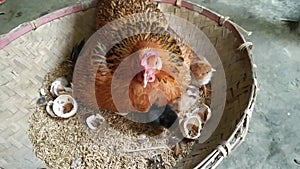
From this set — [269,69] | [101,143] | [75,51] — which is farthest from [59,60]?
[269,69]

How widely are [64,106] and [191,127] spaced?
15.2 inches

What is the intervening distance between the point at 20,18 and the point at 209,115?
93cm

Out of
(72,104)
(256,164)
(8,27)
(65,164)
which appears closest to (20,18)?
(8,27)

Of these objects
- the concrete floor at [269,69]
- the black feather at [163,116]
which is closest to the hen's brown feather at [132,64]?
the black feather at [163,116]

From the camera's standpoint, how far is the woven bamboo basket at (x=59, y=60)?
1.32 metres

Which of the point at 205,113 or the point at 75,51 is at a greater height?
the point at 75,51

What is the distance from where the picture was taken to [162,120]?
1372 millimetres

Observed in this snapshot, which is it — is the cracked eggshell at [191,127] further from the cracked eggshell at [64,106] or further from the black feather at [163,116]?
the cracked eggshell at [64,106]

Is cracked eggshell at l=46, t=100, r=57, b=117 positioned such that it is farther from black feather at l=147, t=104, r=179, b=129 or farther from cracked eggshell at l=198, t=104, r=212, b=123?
cracked eggshell at l=198, t=104, r=212, b=123

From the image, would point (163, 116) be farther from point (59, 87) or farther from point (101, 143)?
point (59, 87)

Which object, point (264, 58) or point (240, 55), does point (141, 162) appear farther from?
point (264, 58)

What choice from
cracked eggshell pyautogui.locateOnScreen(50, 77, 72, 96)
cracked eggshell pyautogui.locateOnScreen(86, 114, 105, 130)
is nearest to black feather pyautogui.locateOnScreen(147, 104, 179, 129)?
cracked eggshell pyautogui.locateOnScreen(86, 114, 105, 130)

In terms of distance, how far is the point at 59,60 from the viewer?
1563mm

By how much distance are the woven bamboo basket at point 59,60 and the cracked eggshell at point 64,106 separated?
0.24ft
